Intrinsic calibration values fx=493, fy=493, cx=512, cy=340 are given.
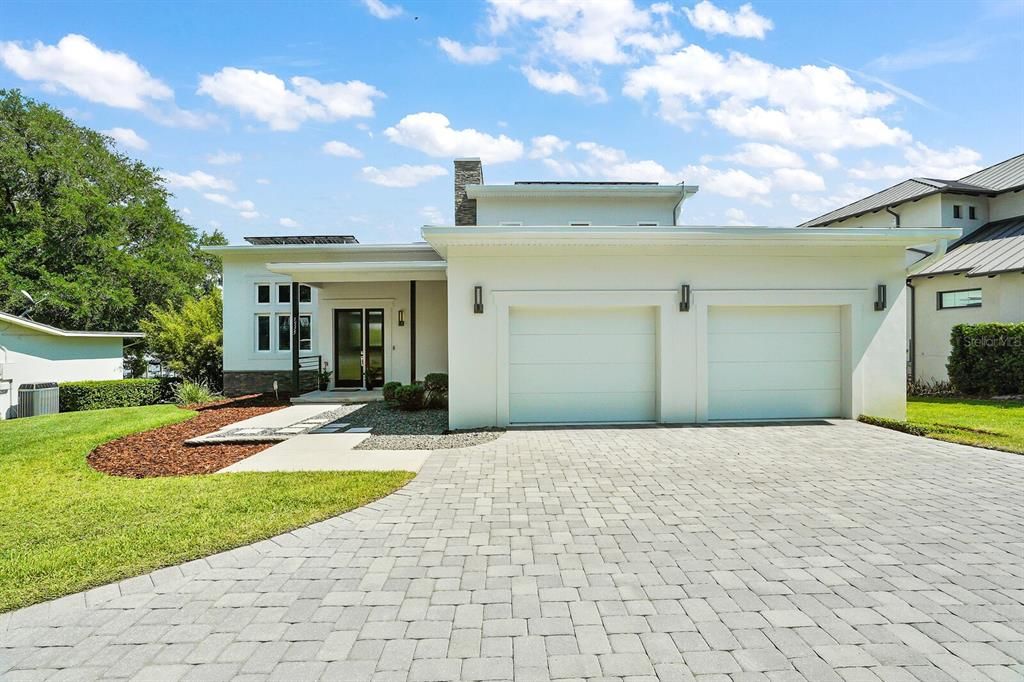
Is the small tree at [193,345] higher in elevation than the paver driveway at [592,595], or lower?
higher

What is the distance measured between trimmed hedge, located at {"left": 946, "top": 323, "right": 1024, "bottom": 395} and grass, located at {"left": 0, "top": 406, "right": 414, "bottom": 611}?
16005mm

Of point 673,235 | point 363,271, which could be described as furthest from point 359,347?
point 673,235

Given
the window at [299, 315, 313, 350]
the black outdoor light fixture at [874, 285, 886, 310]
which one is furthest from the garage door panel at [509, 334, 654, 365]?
the window at [299, 315, 313, 350]

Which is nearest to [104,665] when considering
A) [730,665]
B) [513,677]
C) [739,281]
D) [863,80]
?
[513,677]

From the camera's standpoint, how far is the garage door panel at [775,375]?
9.27m

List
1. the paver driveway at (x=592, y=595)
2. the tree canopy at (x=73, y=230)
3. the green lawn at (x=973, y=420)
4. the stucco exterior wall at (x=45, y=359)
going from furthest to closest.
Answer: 1. the tree canopy at (x=73, y=230)
2. the stucco exterior wall at (x=45, y=359)
3. the green lawn at (x=973, y=420)
4. the paver driveway at (x=592, y=595)

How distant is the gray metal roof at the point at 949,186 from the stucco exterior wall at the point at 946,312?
4.09 m

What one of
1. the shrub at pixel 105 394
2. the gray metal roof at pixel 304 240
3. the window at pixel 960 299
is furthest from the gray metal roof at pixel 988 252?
the shrub at pixel 105 394

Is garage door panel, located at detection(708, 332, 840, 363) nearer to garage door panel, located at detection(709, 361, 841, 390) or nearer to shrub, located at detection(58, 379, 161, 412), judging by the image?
garage door panel, located at detection(709, 361, 841, 390)

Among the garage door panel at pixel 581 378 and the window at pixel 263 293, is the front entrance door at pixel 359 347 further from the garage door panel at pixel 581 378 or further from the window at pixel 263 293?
the garage door panel at pixel 581 378

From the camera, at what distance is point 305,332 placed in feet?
53.8

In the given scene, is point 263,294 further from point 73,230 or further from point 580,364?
A: point 73,230

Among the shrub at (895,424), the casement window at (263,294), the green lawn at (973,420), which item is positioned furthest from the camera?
the casement window at (263,294)

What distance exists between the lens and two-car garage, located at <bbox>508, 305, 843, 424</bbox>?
9.12 meters
